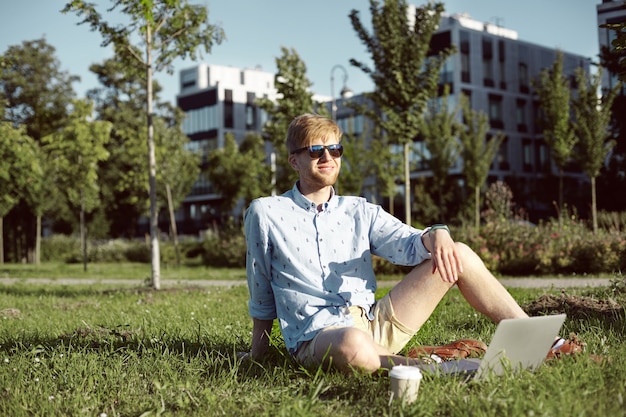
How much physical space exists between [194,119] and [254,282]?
66.8m

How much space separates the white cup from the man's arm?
1236mm

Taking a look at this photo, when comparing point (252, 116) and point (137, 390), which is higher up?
point (252, 116)

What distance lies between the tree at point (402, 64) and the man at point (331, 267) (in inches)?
438

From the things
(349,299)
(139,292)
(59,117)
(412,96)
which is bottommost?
(139,292)

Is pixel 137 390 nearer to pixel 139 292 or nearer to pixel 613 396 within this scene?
pixel 613 396

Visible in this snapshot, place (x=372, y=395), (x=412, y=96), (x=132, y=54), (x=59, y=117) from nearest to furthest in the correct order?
(x=372, y=395) < (x=132, y=54) < (x=412, y=96) < (x=59, y=117)

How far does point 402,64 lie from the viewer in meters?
15.1

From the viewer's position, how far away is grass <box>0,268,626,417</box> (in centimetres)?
288

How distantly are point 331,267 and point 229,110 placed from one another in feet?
213

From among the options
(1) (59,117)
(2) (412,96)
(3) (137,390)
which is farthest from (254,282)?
(1) (59,117)

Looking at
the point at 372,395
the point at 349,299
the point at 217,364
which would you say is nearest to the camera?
the point at 372,395

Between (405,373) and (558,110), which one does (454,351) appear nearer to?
(405,373)

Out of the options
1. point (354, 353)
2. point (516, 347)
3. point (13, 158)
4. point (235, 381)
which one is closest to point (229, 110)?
point (13, 158)

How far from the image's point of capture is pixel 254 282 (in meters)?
3.92
